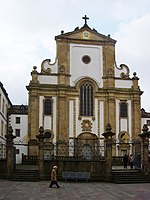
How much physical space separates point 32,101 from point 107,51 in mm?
12555

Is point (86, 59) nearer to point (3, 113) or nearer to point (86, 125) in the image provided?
point (86, 125)

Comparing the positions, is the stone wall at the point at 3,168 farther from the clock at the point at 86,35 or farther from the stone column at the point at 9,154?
the clock at the point at 86,35

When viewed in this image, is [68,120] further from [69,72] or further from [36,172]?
[36,172]

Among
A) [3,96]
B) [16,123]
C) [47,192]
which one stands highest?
[3,96]

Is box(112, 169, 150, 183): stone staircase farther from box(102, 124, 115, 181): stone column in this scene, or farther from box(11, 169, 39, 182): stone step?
box(11, 169, 39, 182): stone step

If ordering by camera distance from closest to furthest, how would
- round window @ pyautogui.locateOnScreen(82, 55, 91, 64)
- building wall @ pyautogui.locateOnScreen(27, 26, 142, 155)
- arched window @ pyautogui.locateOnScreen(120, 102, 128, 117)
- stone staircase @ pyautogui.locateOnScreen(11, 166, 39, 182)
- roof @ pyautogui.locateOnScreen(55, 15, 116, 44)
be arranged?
stone staircase @ pyautogui.locateOnScreen(11, 166, 39, 182) < building wall @ pyautogui.locateOnScreen(27, 26, 142, 155) < arched window @ pyautogui.locateOnScreen(120, 102, 128, 117) < roof @ pyautogui.locateOnScreen(55, 15, 116, 44) < round window @ pyautogui.locateOnScreen(82, 55, 91, 64)

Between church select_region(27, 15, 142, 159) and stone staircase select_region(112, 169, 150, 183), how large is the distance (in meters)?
16.6

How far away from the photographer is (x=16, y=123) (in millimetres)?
52094

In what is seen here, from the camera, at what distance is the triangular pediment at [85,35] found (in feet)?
164

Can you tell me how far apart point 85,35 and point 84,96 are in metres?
8.52

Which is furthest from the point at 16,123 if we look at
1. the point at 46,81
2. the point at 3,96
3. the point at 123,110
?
the point at 123,110

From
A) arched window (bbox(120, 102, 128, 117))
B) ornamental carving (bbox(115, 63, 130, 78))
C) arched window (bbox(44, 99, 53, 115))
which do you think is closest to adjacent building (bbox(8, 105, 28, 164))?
arched window (bbox(44, 99, 53, 115))

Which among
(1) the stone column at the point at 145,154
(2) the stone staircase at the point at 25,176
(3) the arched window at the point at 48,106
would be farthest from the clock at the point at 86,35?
(2) the stone staircase at the point at 25,176

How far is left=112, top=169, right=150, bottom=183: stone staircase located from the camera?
27453 millimetres
